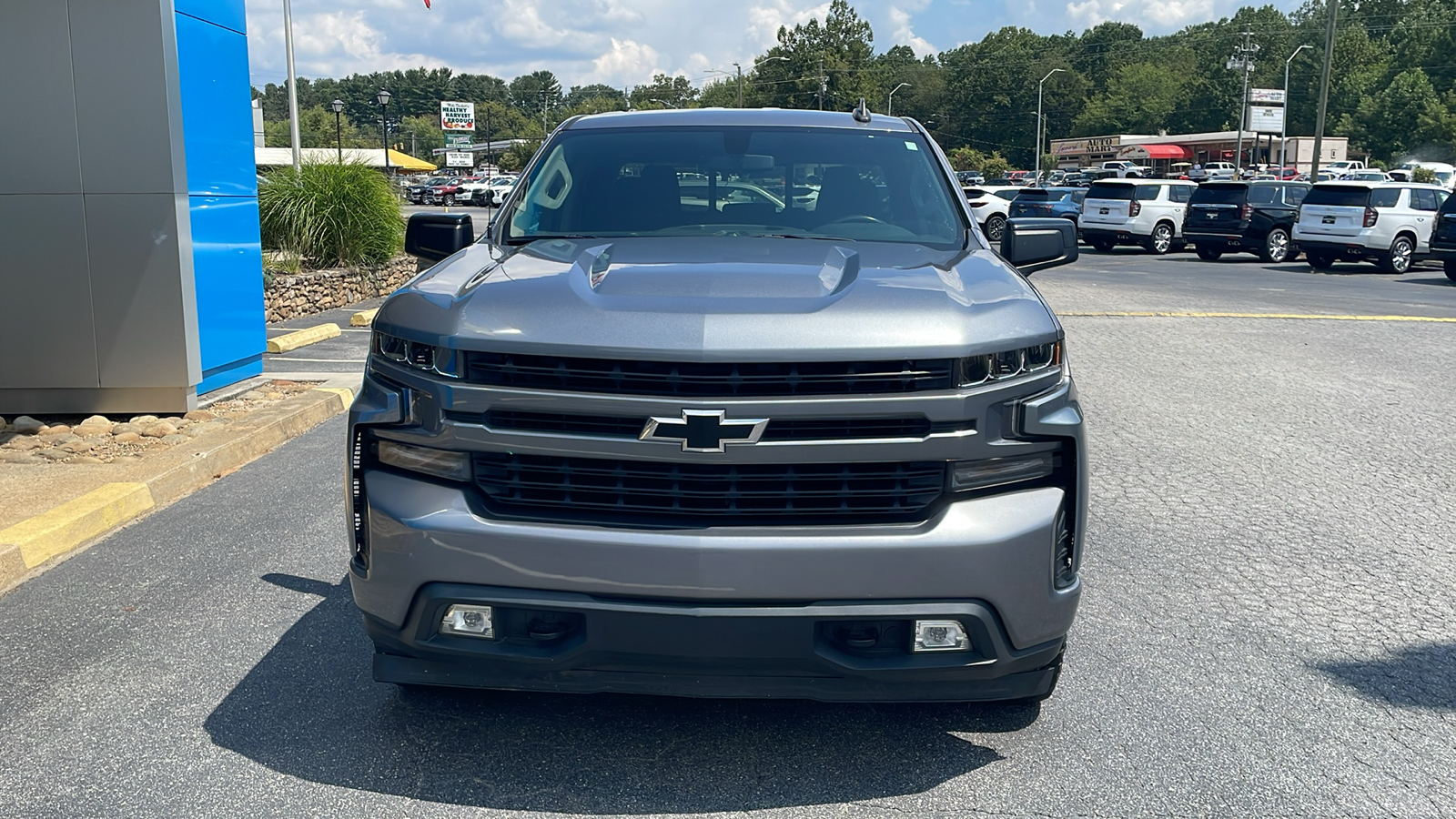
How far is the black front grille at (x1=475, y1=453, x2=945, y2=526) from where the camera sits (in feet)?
9.78

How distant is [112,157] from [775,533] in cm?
658

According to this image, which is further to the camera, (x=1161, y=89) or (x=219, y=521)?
(x=1161, y=89)

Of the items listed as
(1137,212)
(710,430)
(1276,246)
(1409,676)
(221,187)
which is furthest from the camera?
(1137,212)

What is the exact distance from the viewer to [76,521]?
5516 millimetres

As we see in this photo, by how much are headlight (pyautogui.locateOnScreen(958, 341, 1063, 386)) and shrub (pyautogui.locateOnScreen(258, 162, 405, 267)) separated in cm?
1461

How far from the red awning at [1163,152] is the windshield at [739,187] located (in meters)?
101

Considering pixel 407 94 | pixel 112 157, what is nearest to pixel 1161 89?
pixel 407 94

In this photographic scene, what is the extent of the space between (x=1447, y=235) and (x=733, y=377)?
72.1ft

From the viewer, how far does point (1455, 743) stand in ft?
11.6

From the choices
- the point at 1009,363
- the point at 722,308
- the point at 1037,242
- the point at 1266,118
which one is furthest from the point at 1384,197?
the point at 1266,118

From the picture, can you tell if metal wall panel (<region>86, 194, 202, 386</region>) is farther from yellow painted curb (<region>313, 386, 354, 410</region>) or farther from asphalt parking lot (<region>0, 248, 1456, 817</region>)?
asphalt parking lot (<region>0, 248, 1456, 817</region>)

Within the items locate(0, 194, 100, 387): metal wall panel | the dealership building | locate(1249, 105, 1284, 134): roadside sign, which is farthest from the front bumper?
the dealership building

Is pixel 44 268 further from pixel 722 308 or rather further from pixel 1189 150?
pixel 1189 150

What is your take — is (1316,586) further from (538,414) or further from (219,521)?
(219,521)
